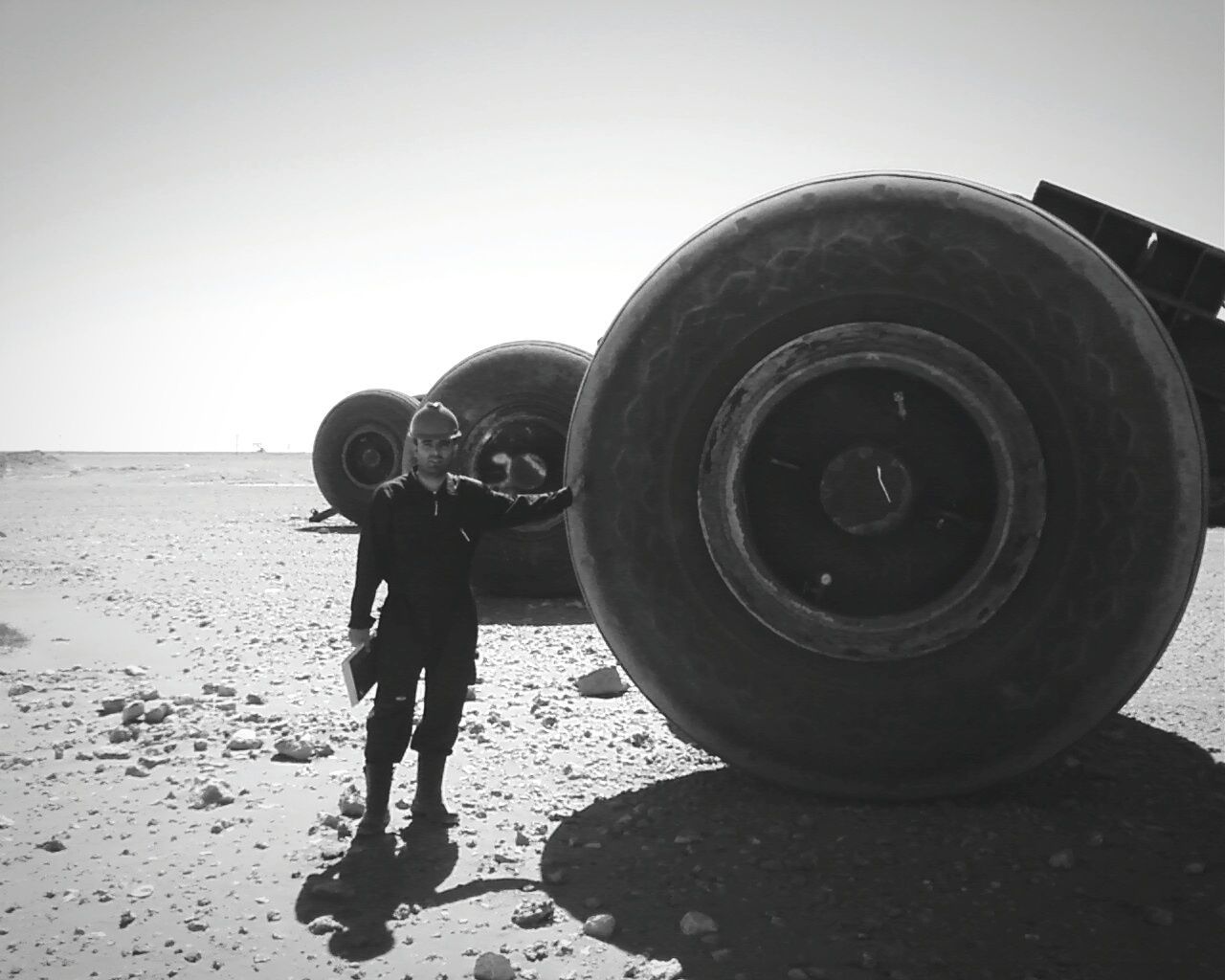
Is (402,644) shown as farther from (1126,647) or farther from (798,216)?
(1126,647)

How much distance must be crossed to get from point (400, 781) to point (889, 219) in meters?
2.38

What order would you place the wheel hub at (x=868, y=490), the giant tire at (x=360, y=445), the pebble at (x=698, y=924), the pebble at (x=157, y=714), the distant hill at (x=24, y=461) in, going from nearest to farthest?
the pebble at (x=698, y=924) → the wheel hub at (x=868, y=490) → the pebble at (x=157, y=714) → the giant tire at (x=360, y=445) → the distant hill at (x=24, y=461)

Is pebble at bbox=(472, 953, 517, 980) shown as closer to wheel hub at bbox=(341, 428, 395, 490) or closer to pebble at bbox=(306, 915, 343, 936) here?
pebble at bbox=(306, 915, 343, 936)

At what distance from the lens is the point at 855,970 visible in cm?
200

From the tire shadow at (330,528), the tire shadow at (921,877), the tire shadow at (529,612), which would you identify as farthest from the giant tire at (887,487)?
the tire shadow at (330,528)

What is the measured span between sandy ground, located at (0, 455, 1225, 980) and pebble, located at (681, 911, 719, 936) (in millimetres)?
11

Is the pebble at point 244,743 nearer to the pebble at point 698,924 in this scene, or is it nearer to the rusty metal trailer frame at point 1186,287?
the pebble at point 698,924

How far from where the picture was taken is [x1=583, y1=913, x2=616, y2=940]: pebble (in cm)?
221

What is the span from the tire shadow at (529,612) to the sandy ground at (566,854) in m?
1.35

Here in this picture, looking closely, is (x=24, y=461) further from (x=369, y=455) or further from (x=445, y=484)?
(x=445, y=484)

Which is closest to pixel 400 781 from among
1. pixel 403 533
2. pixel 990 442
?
pixel 403 533

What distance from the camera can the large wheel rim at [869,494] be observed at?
2434 millimetres

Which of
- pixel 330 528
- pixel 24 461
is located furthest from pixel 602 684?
pixel 24 461

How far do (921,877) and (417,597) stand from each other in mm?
1652
